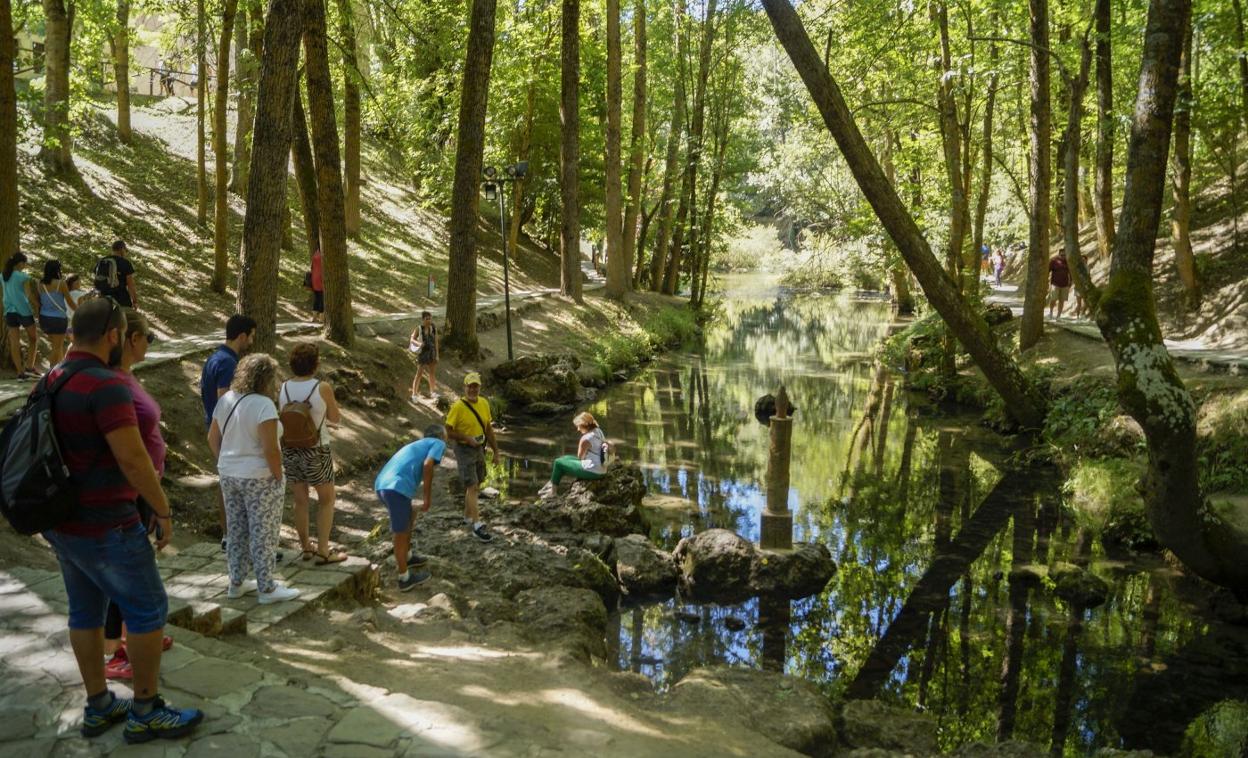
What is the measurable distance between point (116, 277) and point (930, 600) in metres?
11.8

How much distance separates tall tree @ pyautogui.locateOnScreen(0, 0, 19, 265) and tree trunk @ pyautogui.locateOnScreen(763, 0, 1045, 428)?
943 cm

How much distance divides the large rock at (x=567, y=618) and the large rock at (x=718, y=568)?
4.67 ft

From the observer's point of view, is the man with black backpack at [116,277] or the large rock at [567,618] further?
the man with black backpack at [116,277]

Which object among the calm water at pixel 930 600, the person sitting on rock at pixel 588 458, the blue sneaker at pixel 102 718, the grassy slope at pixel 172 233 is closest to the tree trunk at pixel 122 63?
the grassy slope at pixel 172 233

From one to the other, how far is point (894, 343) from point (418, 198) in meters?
19.9

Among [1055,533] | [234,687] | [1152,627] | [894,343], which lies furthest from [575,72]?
[234,687]

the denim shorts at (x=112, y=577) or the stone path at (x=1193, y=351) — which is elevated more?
the stone path at (x=1193, y=351)

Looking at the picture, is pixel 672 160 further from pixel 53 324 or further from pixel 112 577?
pixel 112 577

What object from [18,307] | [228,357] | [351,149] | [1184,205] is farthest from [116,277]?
[1184,205]

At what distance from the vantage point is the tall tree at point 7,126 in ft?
36.3

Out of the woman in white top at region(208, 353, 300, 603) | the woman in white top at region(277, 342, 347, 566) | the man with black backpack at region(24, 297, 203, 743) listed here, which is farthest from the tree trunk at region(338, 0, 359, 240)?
the man with black backpack at region(24, 297, 203, 743)

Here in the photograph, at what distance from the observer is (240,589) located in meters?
6.48

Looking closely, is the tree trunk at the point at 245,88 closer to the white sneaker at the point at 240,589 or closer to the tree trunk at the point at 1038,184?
the white sneaker at the point at 240,589

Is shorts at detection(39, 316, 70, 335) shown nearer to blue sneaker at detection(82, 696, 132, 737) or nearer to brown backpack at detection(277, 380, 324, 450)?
brown backpack at detection(277, 380, 324, 450)
